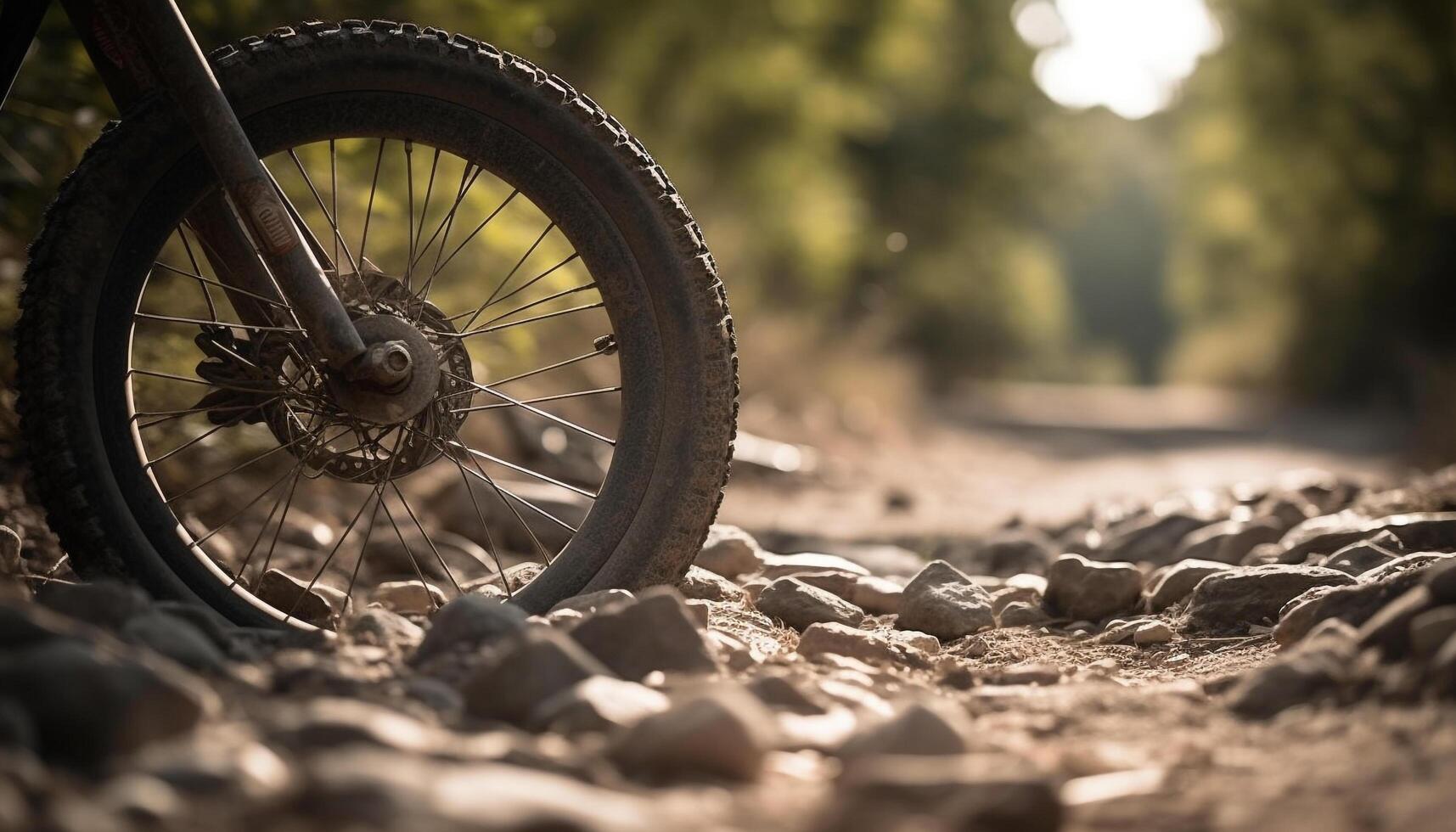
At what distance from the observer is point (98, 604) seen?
1.96 meters

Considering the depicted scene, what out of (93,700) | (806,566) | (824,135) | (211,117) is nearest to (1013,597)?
(806,566)

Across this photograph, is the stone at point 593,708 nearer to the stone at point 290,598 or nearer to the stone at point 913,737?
the stone at point 913,737

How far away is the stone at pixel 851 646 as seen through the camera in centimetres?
246

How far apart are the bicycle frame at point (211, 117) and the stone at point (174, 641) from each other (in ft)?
2.09

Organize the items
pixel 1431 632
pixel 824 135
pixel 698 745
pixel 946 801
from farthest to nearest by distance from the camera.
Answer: pixel 824 135 → pixel 1431 632 → pixel 698 745 → pixel 946 801

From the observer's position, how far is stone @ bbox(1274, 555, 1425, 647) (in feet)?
7.64

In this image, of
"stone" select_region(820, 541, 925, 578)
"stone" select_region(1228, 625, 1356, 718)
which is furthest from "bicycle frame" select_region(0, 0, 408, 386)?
"stone" select_region(820, 541, 925, 578)

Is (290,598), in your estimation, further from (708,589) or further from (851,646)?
(851,646)

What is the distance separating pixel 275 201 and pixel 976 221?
23.1 metres

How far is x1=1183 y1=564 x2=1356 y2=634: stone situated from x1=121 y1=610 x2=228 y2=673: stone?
203 cm

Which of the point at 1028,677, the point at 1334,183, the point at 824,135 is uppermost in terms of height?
the point at 1334,183

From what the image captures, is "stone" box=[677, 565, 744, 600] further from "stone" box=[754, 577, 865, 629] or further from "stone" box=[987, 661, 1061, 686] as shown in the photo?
"stone" box=[987, 661, 1061, 686]

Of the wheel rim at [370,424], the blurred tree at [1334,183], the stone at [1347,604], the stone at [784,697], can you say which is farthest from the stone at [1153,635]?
the blurred tree at [1334,183]

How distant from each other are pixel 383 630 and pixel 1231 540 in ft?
8.27
